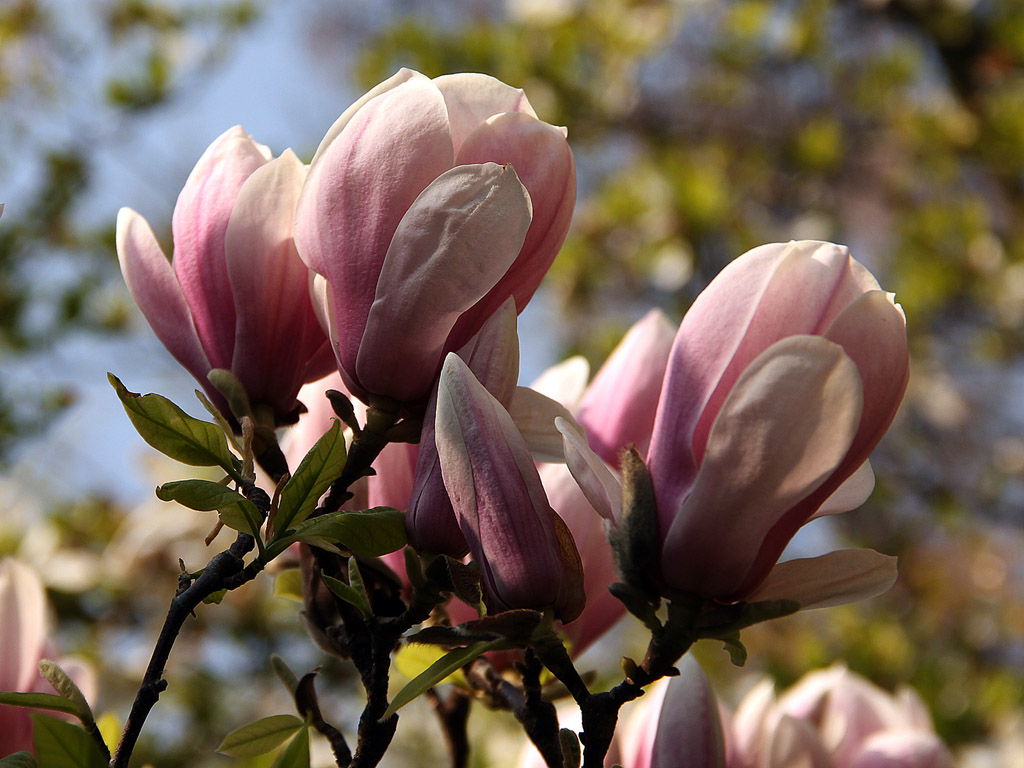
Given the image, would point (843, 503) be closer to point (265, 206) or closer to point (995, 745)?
point (265, 206)

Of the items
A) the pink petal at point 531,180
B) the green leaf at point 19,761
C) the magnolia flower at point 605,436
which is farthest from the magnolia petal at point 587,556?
the green leaf at point 19,761

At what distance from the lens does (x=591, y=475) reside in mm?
325

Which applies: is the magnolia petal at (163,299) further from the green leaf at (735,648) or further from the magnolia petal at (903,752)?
the magnolia petal at (903,752)

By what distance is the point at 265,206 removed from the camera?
14.7 inches

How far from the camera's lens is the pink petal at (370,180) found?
Result: 1.11ft

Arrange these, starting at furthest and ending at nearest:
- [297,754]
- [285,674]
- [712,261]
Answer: [712,261] < [285,674] < [297,754]

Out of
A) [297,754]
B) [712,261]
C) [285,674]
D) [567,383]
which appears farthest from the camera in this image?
[712,261]

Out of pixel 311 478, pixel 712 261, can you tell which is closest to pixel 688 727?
pixel 311 478

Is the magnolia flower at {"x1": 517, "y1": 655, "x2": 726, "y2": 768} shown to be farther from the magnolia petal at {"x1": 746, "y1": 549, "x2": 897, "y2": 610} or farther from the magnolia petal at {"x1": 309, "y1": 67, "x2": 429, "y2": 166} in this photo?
the magnolia petal at {"x1": 309, "y1": 67, "x2": 429, "y2": 166}

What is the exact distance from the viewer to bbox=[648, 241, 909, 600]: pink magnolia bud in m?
0.29

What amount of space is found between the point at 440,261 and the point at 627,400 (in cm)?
15

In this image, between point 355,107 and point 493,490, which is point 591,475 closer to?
point 493,490

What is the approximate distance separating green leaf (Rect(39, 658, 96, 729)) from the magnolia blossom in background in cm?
9

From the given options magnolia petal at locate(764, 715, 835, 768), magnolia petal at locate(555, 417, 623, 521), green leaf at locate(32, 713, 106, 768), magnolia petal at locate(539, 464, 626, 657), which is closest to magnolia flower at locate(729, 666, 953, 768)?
magnolia petal at locate(764, 715, 835, 768)
